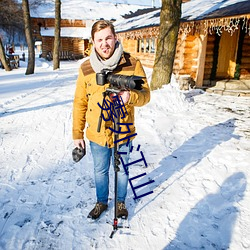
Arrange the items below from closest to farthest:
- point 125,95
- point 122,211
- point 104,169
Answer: point 125,95
point 104,169
point 122,211

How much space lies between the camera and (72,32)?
29.7 metres

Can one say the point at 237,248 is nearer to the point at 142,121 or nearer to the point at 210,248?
the point at 210,248

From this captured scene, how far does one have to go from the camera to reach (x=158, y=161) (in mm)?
3707

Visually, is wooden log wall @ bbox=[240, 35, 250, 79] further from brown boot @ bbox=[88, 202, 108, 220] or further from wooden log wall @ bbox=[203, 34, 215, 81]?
brown boot @ bbox=[88, 202, 108, 220]

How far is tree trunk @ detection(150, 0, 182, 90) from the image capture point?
685 centimetres

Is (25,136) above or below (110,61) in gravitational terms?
below

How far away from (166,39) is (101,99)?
5777mm

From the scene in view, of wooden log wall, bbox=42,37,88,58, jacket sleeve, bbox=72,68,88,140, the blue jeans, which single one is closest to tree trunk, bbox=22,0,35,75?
jacket sleeve, bbox=72,68,88,140

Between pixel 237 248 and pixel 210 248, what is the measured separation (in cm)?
26

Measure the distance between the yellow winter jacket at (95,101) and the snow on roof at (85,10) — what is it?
33293mm

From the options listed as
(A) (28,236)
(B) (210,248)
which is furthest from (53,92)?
(B) (210,248)

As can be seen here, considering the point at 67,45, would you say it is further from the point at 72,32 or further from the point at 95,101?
the point at 95,101

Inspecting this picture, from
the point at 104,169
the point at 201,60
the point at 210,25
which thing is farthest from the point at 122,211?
the point at 201,60

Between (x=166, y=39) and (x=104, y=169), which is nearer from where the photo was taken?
(x=104, y=169)
